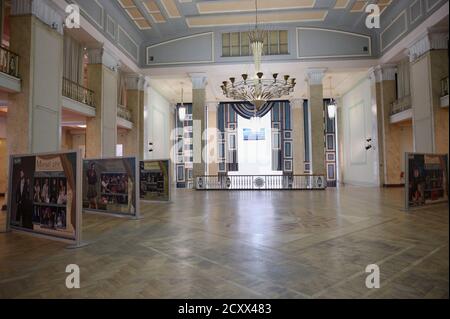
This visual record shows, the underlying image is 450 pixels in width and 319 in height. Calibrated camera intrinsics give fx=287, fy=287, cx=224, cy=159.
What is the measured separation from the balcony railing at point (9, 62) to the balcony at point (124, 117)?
16.6ft

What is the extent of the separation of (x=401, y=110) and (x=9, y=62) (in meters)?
12.7

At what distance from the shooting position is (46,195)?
3551mm

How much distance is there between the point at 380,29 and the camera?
11.8 metres

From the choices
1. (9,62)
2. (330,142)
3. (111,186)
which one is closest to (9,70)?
(9,62)

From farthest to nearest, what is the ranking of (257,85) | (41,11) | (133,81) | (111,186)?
(133,81) < (257,85) < (41,11) < (111,186)

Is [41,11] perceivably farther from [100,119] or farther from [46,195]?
[46,195]

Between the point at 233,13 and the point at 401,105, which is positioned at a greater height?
the point at 233,13

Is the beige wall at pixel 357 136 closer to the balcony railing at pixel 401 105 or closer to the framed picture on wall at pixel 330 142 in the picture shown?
the framed picture on wall at pixel 330 142

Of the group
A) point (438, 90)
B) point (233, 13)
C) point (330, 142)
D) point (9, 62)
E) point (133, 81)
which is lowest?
point (330, 142)

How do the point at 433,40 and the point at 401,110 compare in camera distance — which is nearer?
the point at 433,40

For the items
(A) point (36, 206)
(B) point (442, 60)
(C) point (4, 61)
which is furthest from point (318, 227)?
(B) point (442, 60)

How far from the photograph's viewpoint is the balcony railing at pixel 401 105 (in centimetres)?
1080
